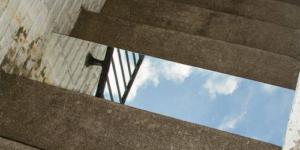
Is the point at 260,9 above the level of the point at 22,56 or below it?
above

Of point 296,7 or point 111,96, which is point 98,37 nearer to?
point 111,96

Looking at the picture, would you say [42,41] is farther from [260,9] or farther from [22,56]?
[260,9]

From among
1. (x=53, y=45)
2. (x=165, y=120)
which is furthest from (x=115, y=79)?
(x=165, y=120)

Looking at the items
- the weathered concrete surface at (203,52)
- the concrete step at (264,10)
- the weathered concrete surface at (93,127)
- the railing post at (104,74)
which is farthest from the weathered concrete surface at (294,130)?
the concrete step at (264,10)

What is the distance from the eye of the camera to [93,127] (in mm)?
1804

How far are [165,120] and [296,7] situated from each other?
2.23 meters

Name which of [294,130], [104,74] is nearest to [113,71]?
[104,74]

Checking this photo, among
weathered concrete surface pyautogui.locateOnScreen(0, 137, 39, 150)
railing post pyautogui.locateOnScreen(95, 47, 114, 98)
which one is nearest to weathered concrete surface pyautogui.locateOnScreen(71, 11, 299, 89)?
railing post pyautogui.locateOnScreen(95, 47, 114, 98)

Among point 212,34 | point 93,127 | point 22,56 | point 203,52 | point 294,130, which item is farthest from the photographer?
point 212,34

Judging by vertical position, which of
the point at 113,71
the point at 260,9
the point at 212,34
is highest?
the point at 260,9

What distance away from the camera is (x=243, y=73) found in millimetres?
2461

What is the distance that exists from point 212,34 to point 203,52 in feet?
1.67

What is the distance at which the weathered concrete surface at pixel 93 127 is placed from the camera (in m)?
1.75

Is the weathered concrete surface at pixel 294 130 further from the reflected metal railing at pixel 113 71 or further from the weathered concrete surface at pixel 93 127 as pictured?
the reflected metal railing at pixel 113 71
